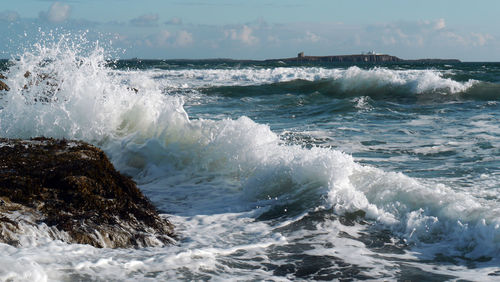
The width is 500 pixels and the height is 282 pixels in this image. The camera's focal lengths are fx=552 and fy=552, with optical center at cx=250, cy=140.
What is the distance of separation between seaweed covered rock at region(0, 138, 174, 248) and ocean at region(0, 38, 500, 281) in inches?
5.5

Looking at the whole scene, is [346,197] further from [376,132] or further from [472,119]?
[472,119]

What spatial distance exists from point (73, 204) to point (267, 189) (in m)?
2.62

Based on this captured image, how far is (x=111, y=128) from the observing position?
9.57 metres

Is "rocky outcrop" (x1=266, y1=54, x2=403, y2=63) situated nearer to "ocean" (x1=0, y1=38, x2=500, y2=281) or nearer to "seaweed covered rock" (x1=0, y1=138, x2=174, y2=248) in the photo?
"ocean" (x1=0, y1=38, x2=500, y2=281)

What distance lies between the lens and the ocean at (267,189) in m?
4.29

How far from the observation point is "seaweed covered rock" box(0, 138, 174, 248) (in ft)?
14.5

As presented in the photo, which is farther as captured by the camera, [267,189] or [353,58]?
[353,58]

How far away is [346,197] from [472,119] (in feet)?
32.4

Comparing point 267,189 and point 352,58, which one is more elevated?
point 352,58

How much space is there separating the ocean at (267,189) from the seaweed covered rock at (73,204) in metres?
0.14

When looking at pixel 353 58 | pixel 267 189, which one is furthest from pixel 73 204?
pixel 353 58

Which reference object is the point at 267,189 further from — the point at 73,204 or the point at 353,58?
the point at 353,58

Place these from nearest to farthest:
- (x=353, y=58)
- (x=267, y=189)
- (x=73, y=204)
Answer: (x=73, y=204) → (x=267, y=189) → (x=353, y=58)

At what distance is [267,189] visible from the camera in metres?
6.75
